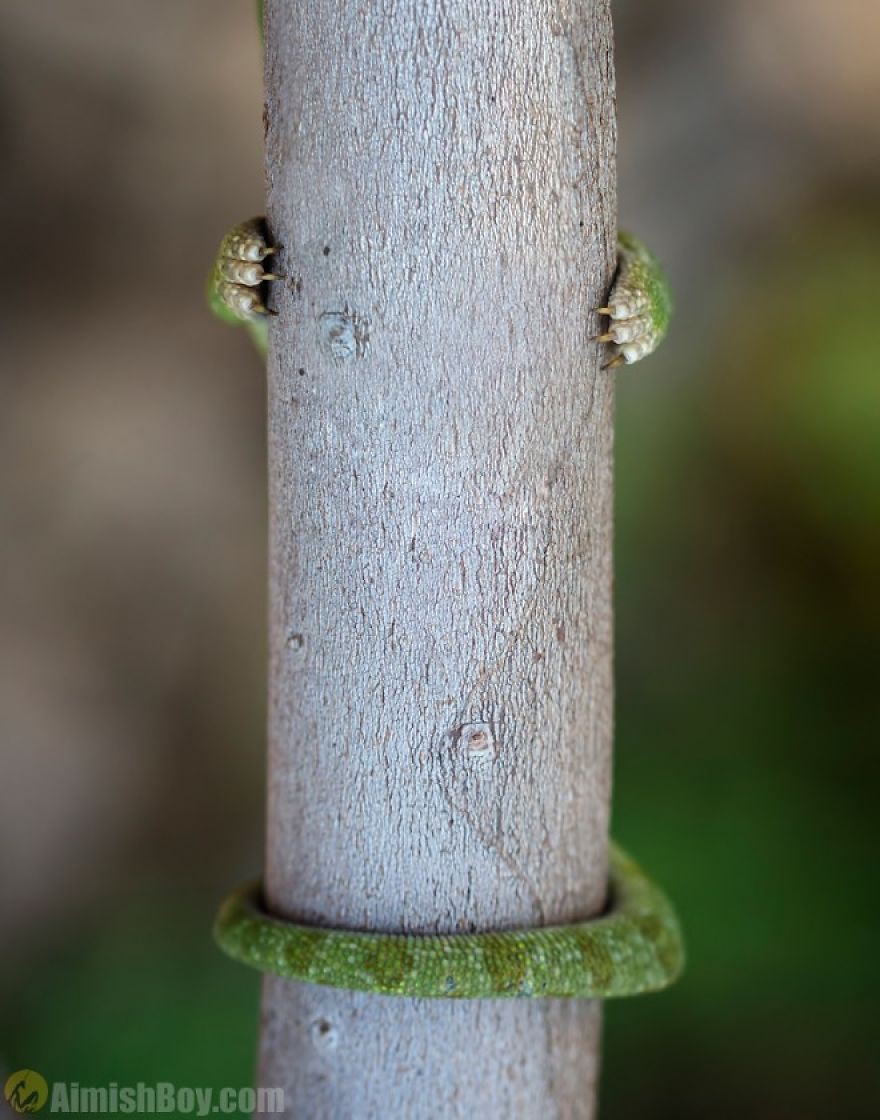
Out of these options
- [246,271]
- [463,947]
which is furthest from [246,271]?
[463,947]

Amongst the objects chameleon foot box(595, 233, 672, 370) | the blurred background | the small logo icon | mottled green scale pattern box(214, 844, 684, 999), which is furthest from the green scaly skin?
the blurred background

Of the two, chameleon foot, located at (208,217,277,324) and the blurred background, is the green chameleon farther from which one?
the blurred background

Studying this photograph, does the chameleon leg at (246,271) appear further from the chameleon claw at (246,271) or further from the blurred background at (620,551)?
the blurred background at (620,551)

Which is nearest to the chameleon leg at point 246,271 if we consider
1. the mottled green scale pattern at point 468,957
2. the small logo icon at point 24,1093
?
the mottled green scale pattern at point 468,957

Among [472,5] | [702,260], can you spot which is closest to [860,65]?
[702,260]

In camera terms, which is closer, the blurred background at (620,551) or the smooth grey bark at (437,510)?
the smooth grey bark at (437,510)
